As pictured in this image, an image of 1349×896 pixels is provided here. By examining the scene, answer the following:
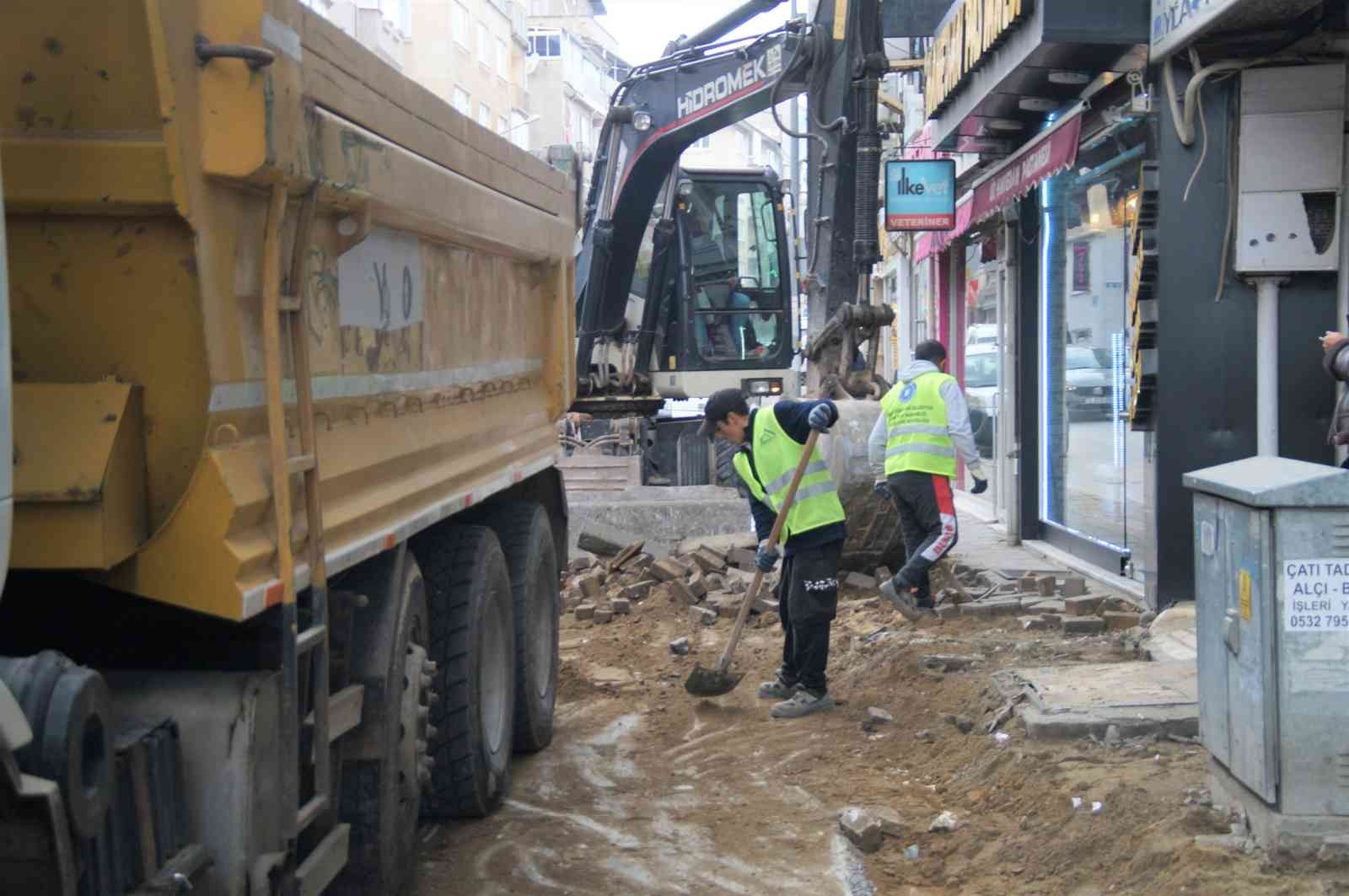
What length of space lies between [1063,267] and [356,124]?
881cm

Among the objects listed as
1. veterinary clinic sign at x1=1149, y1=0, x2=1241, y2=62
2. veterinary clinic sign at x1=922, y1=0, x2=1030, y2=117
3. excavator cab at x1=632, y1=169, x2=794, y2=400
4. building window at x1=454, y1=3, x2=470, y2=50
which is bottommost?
excavator cab at x1=632, y1=169, x2=794, y2=400

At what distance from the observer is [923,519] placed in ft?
31.0

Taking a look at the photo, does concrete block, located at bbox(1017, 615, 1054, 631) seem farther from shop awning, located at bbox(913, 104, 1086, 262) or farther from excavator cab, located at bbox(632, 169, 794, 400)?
excavator cab, located at bbox(632, 169, 794, 400)

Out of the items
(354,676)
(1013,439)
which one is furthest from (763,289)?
(354,676)

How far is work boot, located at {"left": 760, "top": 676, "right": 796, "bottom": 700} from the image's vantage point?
7.98 m

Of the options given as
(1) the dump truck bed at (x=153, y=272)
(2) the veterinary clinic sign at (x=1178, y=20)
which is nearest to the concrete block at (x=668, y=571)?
(2) the veterinary clinic sign at (x=1178, y=20)

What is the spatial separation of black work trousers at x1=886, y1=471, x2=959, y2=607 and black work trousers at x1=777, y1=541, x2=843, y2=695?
172 cm

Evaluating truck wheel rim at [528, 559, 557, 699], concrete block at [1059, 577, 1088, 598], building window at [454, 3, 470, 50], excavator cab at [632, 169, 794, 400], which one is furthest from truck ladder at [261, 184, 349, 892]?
building window at [454, 3, 470, 50]

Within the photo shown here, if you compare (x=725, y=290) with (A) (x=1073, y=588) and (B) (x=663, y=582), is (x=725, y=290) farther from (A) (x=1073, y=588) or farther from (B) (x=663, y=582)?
(A) (x=1073, y=588)

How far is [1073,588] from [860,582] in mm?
1638

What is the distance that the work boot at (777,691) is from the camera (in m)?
7.98

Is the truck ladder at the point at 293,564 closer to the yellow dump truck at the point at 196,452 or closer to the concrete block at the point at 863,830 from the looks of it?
the yellow dump truck at the point at 196,452

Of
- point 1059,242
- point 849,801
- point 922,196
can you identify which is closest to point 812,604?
point 849,801

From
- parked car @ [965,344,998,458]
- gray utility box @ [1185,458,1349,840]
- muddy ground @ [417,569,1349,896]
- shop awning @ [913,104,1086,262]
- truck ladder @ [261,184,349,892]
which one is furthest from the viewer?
parked car @ [965,344,998,458]
